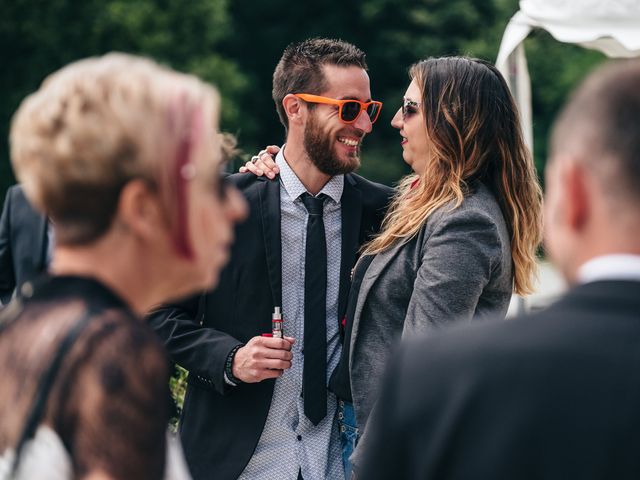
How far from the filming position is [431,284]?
3.08 metres

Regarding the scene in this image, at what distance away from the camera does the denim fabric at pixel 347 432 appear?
11.4ft

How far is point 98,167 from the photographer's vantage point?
1547 mm

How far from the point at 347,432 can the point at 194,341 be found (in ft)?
2.01

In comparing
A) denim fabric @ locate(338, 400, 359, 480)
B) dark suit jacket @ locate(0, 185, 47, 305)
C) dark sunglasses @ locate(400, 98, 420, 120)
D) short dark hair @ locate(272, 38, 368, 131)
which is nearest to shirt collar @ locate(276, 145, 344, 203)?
short dark hair @ locate(272, 38, 368, 131)

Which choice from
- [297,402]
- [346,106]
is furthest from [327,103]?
[297,402]

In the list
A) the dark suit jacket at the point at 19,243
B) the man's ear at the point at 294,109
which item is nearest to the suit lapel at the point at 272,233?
the man's ear at the point at 294,109

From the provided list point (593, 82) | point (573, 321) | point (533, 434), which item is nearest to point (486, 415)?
point (533, 434)

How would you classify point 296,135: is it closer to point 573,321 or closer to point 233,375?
point 233,375

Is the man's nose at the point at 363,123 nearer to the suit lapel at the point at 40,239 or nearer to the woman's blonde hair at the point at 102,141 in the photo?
the suit lapel at the point at 40,239

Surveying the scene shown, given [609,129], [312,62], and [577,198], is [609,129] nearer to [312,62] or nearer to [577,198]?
[577,198]

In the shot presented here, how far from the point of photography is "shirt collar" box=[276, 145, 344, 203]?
3.72 meters

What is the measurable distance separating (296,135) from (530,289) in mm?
1085

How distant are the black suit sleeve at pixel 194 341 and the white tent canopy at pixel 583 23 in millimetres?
2751

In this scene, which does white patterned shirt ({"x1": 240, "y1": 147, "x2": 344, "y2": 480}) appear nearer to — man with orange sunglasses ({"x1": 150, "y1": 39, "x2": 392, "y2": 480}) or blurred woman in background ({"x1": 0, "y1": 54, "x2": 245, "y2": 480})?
man with orange sunglasses ({"x1": 150, "y1": 39, "x2": 392, "y2": 480})
